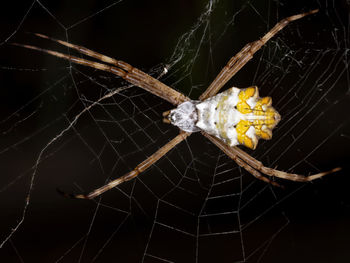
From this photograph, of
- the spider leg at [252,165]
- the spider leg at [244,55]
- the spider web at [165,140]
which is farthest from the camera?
the spider web at [165,140]

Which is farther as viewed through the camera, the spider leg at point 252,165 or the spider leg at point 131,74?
the spider leg at point 252,165


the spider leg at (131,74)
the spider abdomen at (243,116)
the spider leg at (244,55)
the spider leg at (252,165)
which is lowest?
the spider leg at (252,165)

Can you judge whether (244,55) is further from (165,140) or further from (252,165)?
(165,140)

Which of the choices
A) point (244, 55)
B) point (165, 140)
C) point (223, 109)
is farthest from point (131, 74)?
point (165, 140)

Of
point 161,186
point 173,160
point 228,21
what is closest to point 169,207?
point 161,186

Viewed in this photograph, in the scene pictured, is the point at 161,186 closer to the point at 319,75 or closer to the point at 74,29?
the point at 74,29

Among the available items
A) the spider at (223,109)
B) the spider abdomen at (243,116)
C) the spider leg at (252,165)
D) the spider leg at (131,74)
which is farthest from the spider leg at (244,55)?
the spider leg at (252,165)

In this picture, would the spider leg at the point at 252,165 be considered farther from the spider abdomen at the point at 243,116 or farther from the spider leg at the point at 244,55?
the spider leg at the point at 244,55
